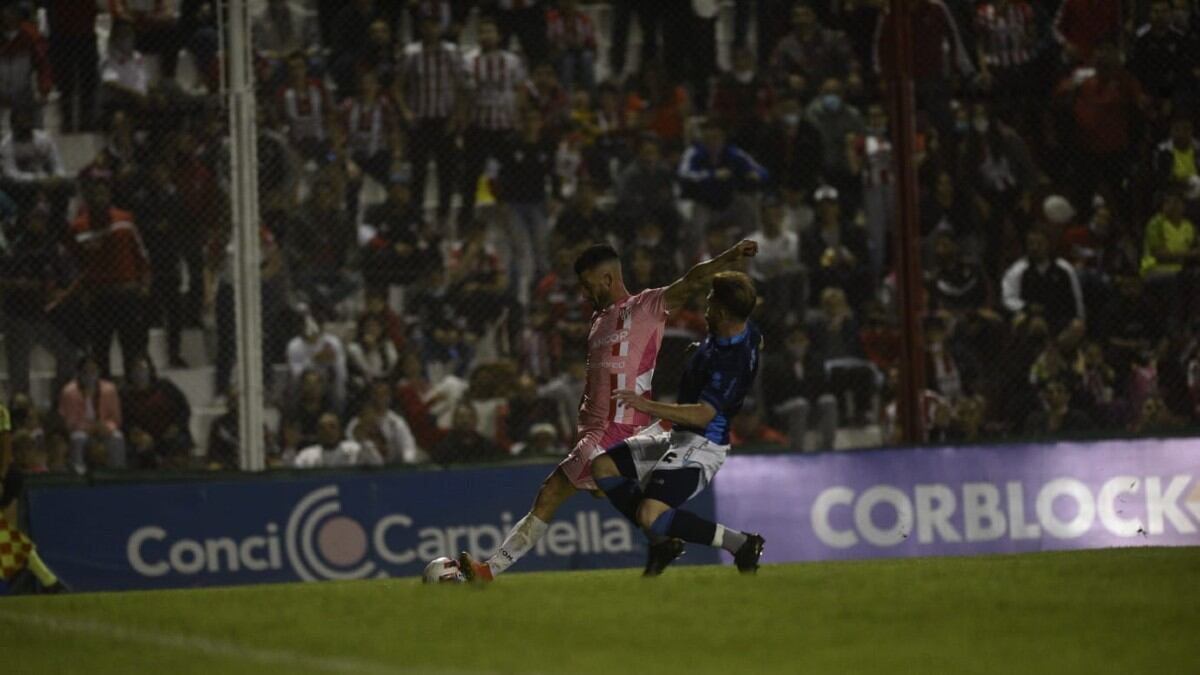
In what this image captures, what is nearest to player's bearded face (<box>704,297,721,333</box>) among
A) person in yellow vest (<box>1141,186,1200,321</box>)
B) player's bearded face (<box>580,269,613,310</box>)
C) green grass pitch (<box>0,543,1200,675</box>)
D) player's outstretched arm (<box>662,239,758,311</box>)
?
player's outstretched arm (<box>662,239,758,311</box>)

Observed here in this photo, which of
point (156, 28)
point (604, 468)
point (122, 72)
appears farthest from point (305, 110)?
point (604, 468)

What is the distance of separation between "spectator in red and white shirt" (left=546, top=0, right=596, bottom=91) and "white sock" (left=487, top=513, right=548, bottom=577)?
356 inches

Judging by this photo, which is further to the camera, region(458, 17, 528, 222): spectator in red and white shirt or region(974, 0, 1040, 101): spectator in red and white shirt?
Result: region(974, 0, 1040, 101): spectator in red and white shirt

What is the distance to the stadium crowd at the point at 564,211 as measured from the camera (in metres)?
16.3

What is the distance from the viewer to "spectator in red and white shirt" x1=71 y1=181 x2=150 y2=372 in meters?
16.2

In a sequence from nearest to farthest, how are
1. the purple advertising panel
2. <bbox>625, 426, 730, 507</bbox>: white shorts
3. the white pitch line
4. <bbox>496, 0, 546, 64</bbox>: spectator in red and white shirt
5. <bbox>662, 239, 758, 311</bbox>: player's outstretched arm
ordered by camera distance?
1. the white pitch line
2. <bbox>662, 239, 758, 311</bbox>: player's outstretched arm
3. <bbox>625, 426, 730, 507</bbox>: white shorts
4. the purple advertising panel
5. <bbox>496, 0, 546, 64</bbox>: spectator in red and white shirt

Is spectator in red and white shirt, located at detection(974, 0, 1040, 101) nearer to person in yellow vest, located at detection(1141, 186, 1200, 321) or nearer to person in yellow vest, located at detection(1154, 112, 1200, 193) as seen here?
person in yellow vest, located at detection(1154, 112, 1200, 193)

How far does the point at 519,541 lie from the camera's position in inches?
408

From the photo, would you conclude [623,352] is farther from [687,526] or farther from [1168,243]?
[1168,243]

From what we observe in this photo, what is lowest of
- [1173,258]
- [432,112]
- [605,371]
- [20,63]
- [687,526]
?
[687,526]

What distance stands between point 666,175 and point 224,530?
5826 mm

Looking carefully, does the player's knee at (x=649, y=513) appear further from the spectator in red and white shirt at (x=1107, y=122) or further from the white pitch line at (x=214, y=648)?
the spectator in red and white shirt at (x=1107, y=122)

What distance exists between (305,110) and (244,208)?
301 cm

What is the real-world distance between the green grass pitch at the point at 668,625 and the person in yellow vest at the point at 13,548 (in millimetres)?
2668
